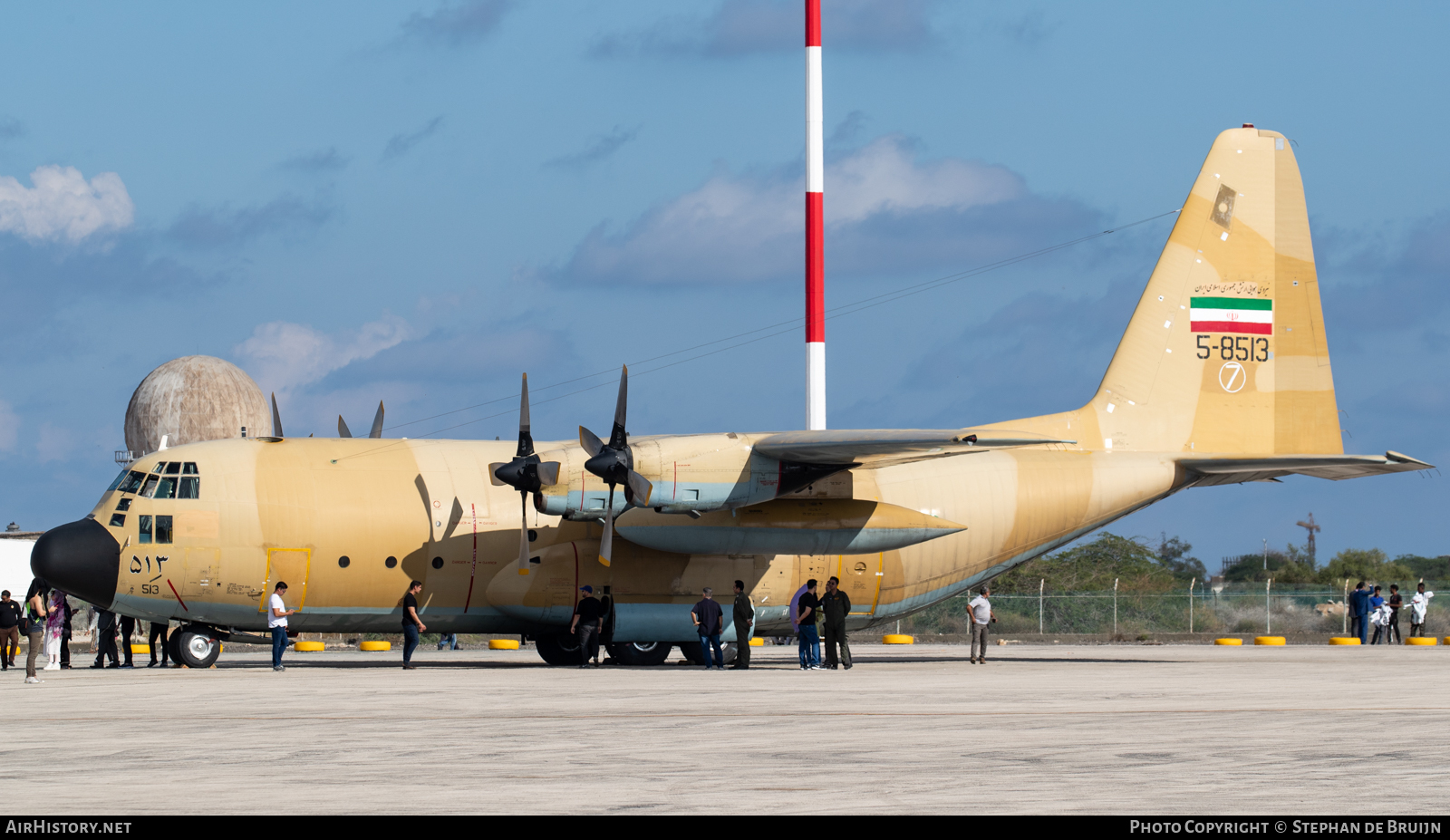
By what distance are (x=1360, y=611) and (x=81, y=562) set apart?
30.0 metres

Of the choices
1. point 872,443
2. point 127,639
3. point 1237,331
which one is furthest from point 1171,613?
point 127,639

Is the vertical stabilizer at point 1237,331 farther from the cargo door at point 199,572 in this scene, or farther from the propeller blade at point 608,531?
the cargo door at point 199,572

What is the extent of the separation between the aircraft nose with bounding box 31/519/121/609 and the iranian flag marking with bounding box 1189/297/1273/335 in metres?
20.9

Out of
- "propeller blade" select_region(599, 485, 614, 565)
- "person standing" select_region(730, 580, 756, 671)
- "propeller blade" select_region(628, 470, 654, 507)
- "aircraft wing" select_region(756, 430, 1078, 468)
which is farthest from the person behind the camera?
"person standing" select_region(730, 580, 756, 671)

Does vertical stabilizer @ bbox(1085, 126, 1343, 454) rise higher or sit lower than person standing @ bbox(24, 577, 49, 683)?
higher

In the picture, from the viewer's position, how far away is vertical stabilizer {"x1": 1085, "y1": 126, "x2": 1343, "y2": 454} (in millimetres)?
29547

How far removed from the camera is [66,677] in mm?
22453

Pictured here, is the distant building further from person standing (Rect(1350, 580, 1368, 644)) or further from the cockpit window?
person standing (Rect(1350, 580, 1368, 644))

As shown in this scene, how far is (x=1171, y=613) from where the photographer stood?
4381 centimetres

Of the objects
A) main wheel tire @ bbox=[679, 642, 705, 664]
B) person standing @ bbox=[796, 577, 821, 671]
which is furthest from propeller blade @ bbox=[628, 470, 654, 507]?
main wheel tire @ bbox=[679, 642, 705, 664]

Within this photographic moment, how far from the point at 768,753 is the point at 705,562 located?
14.7m

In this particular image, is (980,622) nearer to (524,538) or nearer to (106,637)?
(524,538)

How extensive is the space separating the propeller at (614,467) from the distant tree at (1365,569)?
4834 cm

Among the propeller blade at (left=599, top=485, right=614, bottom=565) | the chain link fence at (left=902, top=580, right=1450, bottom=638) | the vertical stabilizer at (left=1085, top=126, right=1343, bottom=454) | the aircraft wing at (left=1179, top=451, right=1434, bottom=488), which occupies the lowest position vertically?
the chain link fence at (left=902, top=580, right=1450, bottom=638)
